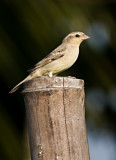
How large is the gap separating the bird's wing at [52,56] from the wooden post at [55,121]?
95.4 inches

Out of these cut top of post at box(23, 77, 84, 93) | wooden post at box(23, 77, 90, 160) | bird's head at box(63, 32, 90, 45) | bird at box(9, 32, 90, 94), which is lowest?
wooden post at box(23, 77, 90, 160)

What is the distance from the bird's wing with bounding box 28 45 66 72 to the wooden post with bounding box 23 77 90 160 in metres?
2.42

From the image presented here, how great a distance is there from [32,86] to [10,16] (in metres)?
2.32

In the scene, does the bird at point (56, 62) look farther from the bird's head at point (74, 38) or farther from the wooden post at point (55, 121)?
the wooden post at point (55, 121)

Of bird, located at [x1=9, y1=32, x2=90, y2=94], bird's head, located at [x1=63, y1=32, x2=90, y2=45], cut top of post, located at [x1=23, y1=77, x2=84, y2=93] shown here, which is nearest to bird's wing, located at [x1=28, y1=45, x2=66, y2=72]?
bird, located at [x1=9, y1=32, x2=90, y2=94]

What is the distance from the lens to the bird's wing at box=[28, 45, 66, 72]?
6.26m

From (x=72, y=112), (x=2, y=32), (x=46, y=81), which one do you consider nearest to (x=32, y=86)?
(x=46, y=81)

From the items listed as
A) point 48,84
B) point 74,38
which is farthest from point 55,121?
point 74,38

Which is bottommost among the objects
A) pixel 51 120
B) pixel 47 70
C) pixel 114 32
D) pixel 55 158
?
pixel 55 158

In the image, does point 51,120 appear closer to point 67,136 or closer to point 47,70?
point 67,136

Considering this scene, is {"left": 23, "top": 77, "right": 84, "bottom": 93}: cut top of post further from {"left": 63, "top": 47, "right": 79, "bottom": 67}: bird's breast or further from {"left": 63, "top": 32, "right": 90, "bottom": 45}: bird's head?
{"left": 63, "top": 32, "right": 90, "bottom": 45}: bird's head

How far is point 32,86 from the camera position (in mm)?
3760

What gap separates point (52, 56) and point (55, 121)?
9.51ft

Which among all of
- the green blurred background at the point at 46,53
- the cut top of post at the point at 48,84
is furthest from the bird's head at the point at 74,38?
the cut top of post at the point at 48,84
